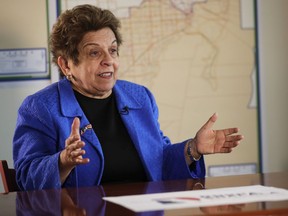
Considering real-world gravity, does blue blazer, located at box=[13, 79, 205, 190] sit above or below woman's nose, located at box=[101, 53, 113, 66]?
below

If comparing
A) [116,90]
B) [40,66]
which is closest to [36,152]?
[116,90]

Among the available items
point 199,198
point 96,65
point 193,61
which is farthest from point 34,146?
point 193,61

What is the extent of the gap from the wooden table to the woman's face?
624mm

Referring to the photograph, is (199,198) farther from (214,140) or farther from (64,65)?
(64,65)

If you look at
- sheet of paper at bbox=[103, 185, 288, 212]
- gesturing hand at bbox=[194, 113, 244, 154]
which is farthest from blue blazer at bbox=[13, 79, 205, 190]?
sheet of paper at bbox=[103, 185, 288, 212]

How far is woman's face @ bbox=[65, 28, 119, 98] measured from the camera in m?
2.79

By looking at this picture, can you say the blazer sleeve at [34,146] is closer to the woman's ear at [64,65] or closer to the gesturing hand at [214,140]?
the woman's ear at [64,65]

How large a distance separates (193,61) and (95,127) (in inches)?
63.9

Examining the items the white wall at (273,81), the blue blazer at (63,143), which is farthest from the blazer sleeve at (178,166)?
the white wall at (273,81)

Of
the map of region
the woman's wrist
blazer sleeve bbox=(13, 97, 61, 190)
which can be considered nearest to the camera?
blazer sleeve bbox=(13, 97, 61, 190)

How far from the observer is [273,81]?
4.36 meters

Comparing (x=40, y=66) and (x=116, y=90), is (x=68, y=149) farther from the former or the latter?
(x=40, y=66)

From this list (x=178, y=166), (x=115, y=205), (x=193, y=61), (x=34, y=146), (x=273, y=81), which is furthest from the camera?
(x=273, y=81)

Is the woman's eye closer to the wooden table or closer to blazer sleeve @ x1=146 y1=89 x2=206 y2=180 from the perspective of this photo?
blazer sleeve @ x1=146 y1=89 x2=206 y2=180
